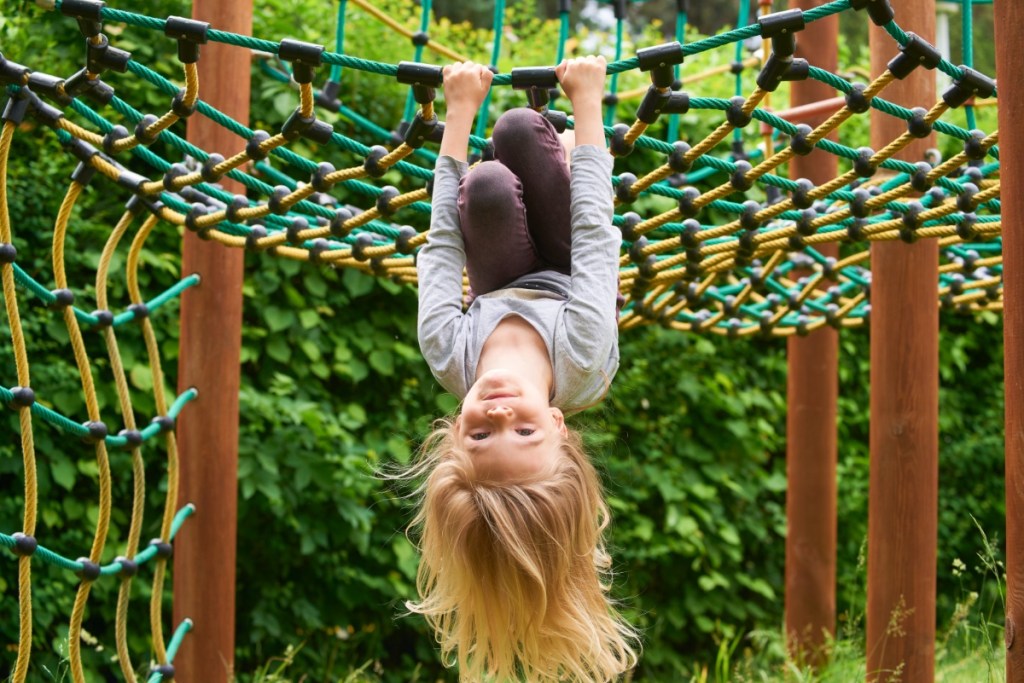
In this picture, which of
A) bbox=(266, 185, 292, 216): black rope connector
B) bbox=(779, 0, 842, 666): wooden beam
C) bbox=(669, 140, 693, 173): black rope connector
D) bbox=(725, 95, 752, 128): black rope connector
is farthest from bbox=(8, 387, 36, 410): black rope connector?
bbox=(779, 0, 842, 666): wooden beam

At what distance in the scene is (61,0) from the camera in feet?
6.25

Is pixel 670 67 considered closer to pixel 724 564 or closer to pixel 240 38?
pixel 240 38

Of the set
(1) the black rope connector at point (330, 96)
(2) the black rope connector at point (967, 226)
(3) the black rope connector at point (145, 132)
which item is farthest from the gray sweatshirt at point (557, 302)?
(1) the black rope connector at point (330, 96)

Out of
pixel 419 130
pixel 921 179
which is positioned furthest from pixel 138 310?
pixel 921 179

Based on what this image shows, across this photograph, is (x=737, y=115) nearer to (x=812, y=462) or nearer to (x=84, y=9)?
(x=84, y=9)

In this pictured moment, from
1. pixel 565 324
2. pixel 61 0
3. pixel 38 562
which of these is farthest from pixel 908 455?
pixel 38 562

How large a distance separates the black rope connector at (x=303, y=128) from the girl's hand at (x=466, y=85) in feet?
0.96

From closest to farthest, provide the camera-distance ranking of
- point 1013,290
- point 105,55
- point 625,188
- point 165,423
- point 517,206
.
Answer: point 1013,290 → point 517,206 → point 105,55 → point 625,188 → point 165,423

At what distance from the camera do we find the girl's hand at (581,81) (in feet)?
6.00

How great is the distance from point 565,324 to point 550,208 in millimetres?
217

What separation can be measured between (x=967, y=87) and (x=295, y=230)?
124 centimetres

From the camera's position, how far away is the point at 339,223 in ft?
7.39

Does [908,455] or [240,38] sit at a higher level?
[240,38]

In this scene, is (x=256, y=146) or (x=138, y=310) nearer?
(x=256, y=146)
